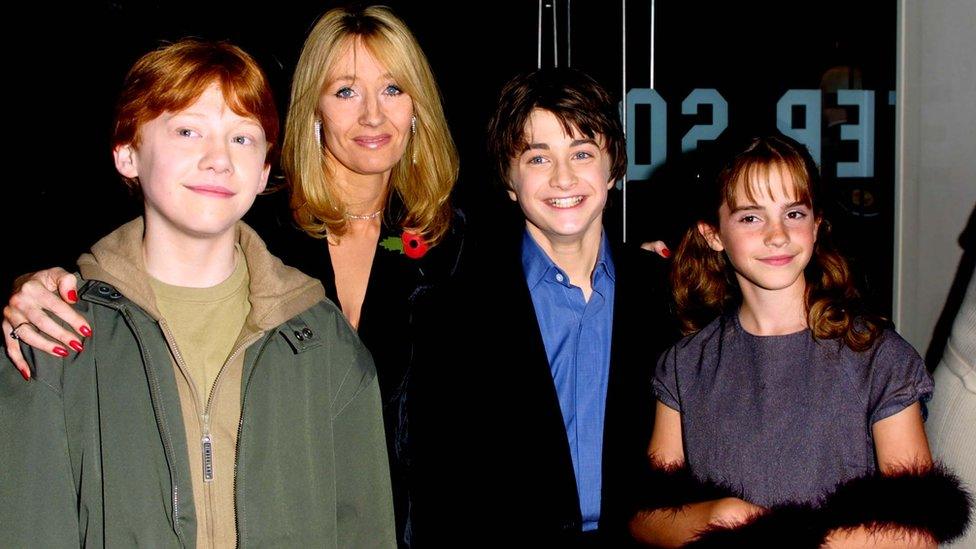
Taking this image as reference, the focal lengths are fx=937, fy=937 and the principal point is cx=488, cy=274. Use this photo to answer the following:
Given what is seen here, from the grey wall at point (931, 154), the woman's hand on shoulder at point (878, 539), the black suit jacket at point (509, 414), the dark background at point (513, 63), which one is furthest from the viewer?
the dark background at point (513, 63)

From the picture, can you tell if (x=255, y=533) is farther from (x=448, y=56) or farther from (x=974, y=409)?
(x=448, y=56)

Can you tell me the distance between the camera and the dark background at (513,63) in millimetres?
3326

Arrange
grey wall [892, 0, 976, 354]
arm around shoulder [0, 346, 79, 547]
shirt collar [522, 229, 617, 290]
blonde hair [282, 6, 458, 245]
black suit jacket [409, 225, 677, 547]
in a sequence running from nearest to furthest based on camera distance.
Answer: arm around shoulder [0, 346, 79, 547]
black suit jacket [409, 225, 677, 547]
shirt collar [522, 229, 617, 290]
blonde hair [282, 6, 458, 245]
grey wall [892, 0, 976, 354]

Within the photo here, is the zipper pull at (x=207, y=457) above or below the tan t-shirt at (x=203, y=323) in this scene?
below

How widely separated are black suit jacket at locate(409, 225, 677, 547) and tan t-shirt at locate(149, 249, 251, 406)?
56 centimetres

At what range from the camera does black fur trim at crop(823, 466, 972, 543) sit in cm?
173

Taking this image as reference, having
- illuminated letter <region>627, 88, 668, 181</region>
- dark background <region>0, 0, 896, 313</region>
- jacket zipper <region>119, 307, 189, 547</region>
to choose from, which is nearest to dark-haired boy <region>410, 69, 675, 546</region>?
jacket zipper <region>119, 307, 189, 547</region>

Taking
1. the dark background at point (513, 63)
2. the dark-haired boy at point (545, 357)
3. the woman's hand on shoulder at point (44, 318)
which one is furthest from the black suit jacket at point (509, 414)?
the dark background at point (513, 63)

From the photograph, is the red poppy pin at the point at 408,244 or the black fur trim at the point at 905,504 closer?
the black fur trim at the point at 905,504

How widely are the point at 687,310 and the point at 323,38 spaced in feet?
3.61

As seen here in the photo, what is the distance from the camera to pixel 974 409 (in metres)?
2.11

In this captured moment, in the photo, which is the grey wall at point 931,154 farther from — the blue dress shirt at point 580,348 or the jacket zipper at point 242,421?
the jacket zipper at point 242,421

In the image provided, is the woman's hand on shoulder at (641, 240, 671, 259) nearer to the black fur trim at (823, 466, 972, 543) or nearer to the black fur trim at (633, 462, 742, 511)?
the black fur trim at (633, 462, 742, 511)

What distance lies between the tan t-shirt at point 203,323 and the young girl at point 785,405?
92cm
